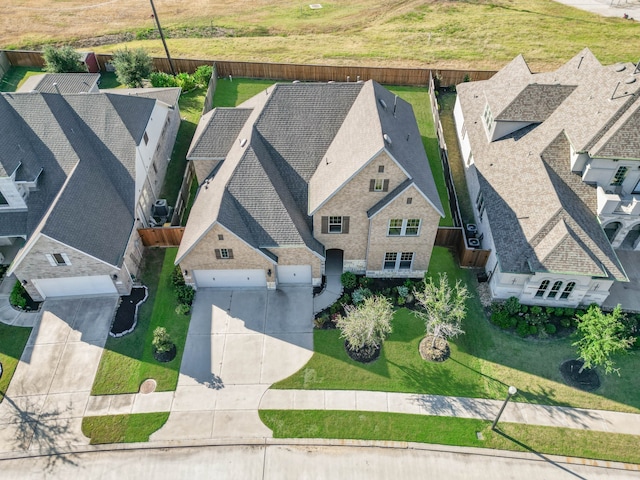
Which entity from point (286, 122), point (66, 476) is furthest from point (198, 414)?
point (286, 122)

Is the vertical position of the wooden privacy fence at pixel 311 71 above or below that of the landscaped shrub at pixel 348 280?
above

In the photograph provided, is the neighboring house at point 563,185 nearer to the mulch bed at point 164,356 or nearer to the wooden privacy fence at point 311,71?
the wooden privacy fence at point 311,71

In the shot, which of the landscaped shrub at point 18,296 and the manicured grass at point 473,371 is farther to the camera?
the landscaped shrub at point 18,296

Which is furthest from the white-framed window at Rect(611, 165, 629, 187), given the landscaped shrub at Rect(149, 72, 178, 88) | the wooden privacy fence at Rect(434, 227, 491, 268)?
the landscaped shrub at Rect(149, 72, 178, 88)

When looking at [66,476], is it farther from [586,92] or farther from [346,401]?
[586,92]

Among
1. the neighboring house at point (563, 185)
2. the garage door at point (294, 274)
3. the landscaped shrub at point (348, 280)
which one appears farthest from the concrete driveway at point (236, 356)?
the neighboring house at point (563, 185)

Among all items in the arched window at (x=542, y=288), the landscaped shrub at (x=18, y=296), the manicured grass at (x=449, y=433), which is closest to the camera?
the manicured grass at (x=449, y=433)
